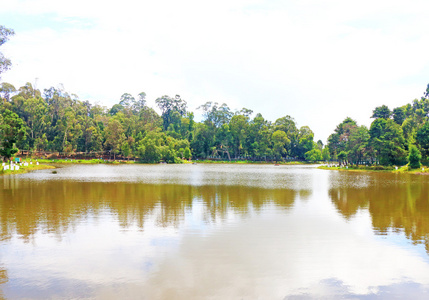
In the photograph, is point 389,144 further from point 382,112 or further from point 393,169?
point 382,112

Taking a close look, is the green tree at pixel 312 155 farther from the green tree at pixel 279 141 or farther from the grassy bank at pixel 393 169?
the grassy bank at pixel 393 169

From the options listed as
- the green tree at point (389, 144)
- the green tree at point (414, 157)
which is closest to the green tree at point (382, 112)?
the green tree at point (389, 144)

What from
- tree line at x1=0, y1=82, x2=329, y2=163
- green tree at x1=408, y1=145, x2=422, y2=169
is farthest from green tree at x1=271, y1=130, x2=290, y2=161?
green tree at x1=408, y1=145, x2=422, y2=169

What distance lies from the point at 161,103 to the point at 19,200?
5321 inches

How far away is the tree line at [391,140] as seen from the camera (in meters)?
57.6

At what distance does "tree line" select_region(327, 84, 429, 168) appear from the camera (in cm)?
5759

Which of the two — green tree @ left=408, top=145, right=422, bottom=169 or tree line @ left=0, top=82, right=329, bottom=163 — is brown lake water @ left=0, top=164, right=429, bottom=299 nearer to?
green tree @ left=408, top=145, right=422, bottom=169

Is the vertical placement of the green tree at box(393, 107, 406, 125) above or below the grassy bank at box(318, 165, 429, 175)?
above

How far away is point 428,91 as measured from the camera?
85.3m

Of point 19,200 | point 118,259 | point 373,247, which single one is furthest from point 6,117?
point 373,247

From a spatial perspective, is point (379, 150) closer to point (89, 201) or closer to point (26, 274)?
point (89, 201)

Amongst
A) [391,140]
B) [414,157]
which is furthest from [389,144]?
[414,157]

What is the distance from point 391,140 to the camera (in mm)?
60594

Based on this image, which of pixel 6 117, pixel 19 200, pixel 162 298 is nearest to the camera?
pixel 162 298
